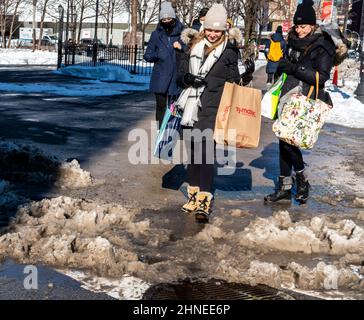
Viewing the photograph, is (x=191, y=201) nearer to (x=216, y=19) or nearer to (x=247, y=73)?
(x=247, y=73)

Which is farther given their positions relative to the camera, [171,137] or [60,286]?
[171,137]

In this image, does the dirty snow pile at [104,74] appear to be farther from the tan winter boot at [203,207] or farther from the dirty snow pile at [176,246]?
the dirty snow pile at [176,246]

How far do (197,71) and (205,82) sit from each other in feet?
0.45

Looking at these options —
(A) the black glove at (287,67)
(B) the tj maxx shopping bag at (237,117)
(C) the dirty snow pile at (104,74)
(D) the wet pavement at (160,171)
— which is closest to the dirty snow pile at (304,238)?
(D) the wet pavement at (160,171)

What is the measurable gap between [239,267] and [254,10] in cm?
1626

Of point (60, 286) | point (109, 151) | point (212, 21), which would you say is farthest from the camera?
point (109, 151)

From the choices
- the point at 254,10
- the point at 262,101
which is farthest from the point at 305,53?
the point at 254,10

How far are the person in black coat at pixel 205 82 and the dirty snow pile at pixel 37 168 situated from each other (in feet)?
4.84

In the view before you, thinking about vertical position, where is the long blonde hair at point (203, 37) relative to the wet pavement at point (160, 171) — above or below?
above

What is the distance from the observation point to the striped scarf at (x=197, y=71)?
5547 mm

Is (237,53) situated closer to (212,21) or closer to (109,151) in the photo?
(212,21)

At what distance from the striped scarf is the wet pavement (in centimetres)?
92

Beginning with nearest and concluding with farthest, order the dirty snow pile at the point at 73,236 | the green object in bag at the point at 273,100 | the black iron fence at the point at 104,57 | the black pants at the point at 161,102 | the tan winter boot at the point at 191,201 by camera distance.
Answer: the dirty snow pile at the point at 73,236 < the tan winter boot at the point at 191,201 < the green object in bag at the point at 273,100 < the black pants at the point at 161,102 < the black iron fence at the point at 104,57

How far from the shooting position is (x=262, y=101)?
6.14 meters
